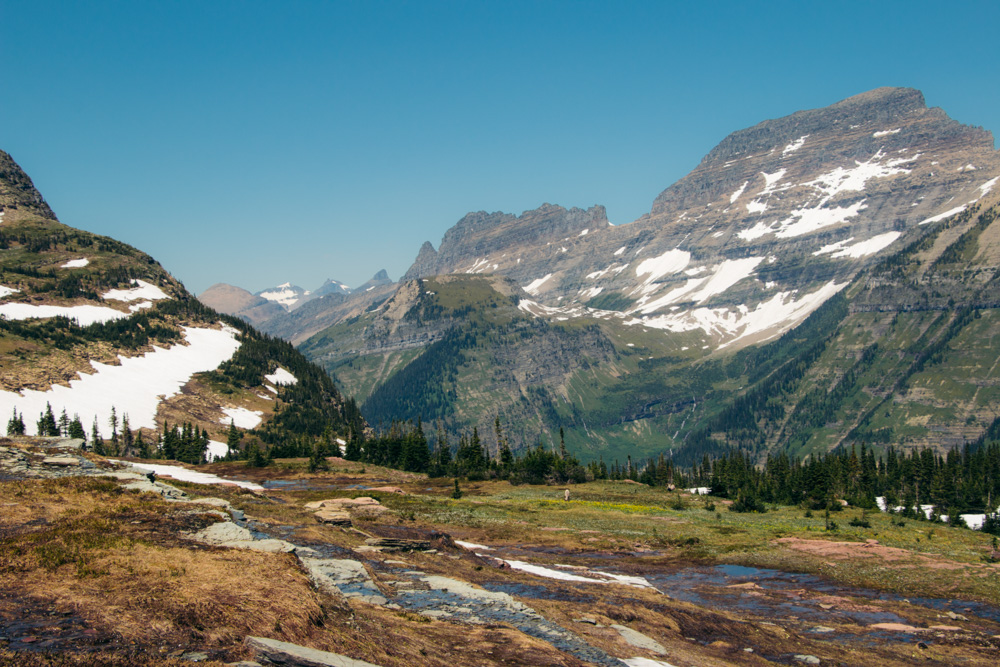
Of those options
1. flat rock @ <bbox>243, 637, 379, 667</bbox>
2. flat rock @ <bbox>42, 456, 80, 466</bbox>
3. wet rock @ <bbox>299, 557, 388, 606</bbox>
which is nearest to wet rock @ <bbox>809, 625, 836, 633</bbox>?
wet rock @ <bbox>299, 557, 388, 606</bbox>

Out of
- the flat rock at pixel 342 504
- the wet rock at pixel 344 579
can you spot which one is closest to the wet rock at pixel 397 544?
the wet rock at pixel 344 579

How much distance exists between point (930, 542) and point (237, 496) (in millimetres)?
69130

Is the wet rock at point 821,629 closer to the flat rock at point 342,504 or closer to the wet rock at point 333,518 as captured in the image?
the wet rock at point 333,518

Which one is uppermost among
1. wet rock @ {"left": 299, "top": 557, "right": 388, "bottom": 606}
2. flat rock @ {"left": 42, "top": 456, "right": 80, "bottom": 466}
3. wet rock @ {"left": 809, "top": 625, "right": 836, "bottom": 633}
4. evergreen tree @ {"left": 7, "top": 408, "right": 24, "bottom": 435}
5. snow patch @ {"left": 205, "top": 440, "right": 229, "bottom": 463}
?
flat rock @ {"left": 42, "top": 456, "right": 80, "bottom": 466}

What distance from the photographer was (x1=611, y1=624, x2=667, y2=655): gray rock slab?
2808 centimetres

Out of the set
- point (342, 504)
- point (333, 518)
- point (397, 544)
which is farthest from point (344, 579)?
point (342, 504)

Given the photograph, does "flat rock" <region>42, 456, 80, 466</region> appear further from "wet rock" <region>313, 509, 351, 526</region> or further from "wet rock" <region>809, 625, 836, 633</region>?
"wet rock" <region>809, 625, 836, 633</region>

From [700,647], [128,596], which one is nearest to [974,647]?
[700,647]

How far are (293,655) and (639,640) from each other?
17.1 metres

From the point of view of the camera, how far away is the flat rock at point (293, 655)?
55.6 feet

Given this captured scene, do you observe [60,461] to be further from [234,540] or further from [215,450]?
[215,450]

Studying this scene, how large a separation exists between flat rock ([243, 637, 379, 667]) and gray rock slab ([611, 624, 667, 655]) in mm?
14118

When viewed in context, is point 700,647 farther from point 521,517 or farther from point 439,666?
point 521,517

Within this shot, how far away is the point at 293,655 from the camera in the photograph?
17.2 meters
